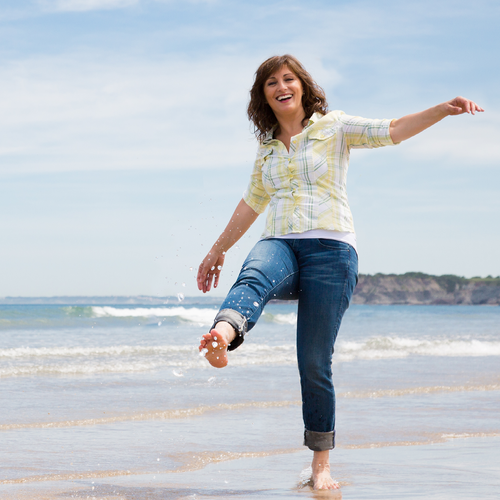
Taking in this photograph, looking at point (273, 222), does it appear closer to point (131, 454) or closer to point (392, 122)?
point (392, 122)

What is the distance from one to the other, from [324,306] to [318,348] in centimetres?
20

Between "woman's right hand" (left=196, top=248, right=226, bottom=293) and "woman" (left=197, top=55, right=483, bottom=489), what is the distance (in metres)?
0.41

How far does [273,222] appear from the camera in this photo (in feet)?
9.52

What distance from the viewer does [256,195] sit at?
10.6 feet

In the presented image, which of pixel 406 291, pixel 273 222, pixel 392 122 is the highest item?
pixel 392 122

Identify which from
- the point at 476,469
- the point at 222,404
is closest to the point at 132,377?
the point at 222,404

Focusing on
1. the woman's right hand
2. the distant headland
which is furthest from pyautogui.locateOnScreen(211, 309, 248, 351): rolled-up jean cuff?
the distant headland

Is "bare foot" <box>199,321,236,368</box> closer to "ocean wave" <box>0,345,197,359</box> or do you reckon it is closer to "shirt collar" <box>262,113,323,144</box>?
"shirt collar" <box>262,113,323,144</box>

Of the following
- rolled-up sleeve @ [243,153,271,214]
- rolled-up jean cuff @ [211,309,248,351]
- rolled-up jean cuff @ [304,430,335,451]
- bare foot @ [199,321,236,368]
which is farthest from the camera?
rolled-up sleeve @ [243,153,271,214]

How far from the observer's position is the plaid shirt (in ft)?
9.21

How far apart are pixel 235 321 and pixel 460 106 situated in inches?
50.3

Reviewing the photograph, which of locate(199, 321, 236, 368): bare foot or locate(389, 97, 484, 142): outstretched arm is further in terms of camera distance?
locate(389, 97, 484, 142): outstretched arm

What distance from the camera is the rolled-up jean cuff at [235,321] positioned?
2.39m

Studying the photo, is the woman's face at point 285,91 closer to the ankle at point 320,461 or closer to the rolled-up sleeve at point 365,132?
the rolled-up sleeve at point 365,132
